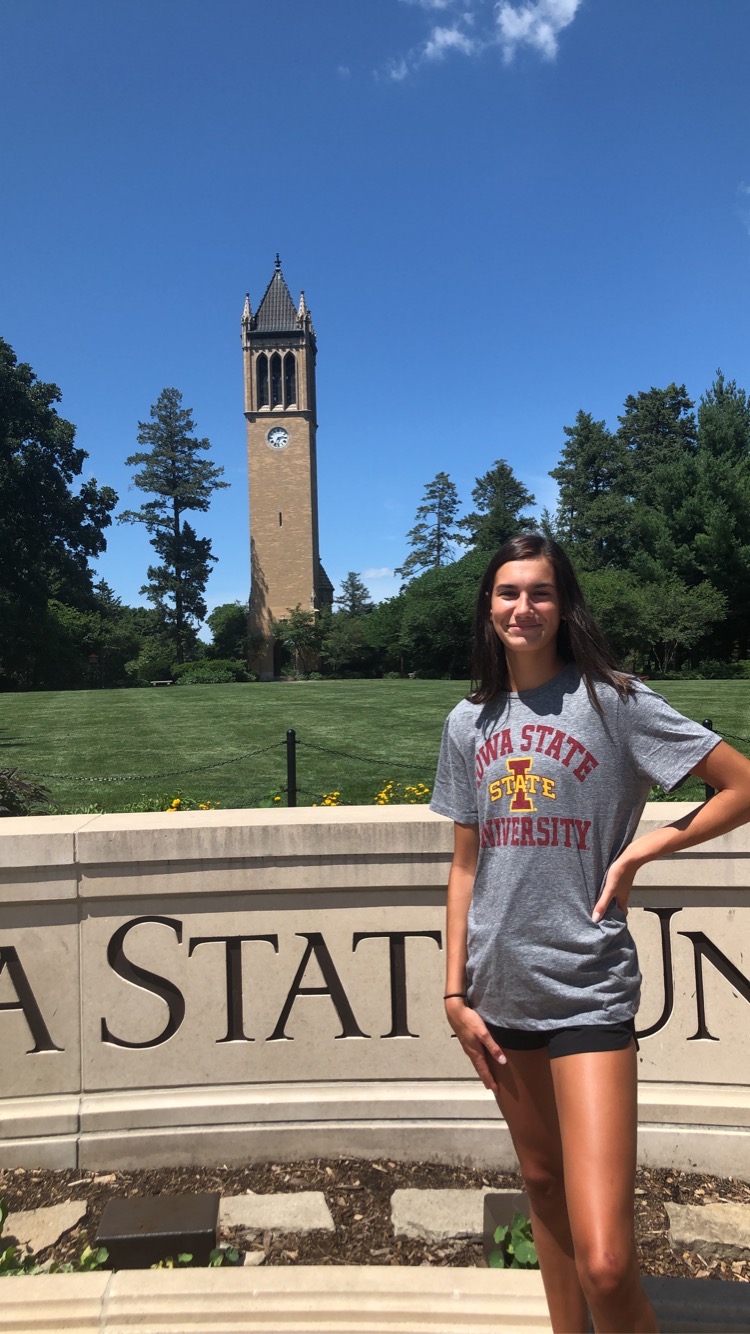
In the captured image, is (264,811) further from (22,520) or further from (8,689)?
(22,520)

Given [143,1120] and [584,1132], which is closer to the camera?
[584,1132]

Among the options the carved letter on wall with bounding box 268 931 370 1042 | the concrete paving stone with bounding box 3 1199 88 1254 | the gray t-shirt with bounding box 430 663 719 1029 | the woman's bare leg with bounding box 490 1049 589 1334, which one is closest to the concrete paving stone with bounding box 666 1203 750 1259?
the woman's bare leg with bounding box 490 1049 589 1334

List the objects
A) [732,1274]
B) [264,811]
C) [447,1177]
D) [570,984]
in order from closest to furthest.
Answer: [570,984] < [732,1274] < [447,1177] < [264,811]

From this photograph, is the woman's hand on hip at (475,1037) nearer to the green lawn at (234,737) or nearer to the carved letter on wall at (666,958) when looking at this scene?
the carved letter on wall at (666,958)

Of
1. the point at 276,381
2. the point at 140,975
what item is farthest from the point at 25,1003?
the point at 276,381

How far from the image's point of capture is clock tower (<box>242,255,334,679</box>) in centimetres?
5406

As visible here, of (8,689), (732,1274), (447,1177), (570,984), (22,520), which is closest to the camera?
(570,984)

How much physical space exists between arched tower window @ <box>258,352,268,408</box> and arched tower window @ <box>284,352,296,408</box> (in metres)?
1.22

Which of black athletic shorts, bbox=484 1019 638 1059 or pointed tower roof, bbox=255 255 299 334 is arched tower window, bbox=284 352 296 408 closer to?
pointed tower roof, bbox=255 255 299 334

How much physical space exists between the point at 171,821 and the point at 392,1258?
4.79ft

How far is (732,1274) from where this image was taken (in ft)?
8.24

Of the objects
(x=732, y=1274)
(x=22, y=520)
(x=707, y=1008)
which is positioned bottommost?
(x=732, y=1274)

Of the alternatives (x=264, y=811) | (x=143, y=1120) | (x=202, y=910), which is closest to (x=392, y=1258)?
Result: (x=143, y=1120)

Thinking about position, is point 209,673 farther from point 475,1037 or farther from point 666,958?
point 475,1037
